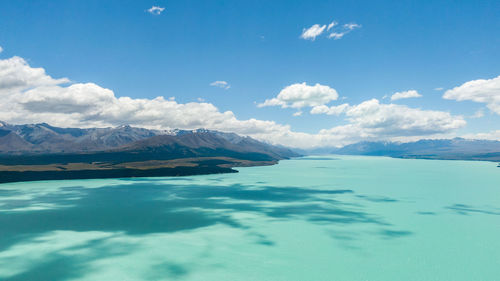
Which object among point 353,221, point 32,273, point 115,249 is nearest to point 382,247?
point 353,221

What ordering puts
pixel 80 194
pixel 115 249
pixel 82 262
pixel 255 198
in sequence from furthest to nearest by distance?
pixel 80 194 → pixel 255 198 → pixel 115 249 → pixel 82 262

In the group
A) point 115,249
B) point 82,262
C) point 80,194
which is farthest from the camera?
point 80,194

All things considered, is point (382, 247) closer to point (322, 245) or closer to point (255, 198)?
point (322, 245)

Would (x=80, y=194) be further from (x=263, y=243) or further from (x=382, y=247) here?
(x=382, y=247)

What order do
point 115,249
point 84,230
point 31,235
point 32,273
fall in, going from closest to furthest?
point 32,273, point 115,249, point 31,235, point 84,230

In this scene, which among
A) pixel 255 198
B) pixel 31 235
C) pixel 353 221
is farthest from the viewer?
pixel 255 198

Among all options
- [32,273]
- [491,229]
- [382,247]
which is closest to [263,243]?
[382,247]

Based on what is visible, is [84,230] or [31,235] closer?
[31,235]

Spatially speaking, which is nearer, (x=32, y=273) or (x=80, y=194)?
(x=32, y=273)
